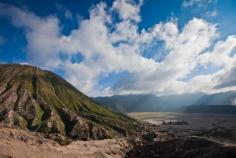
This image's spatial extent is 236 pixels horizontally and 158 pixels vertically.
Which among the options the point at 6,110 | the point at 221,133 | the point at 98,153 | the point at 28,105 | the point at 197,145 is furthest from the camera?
the point at 28,105

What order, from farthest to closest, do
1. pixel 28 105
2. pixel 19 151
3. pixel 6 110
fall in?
pixel 28 105, pixel 6 110, pixel 19 151

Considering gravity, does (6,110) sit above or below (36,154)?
above

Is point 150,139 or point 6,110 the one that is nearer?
point 150,139

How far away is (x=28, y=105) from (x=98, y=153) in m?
105

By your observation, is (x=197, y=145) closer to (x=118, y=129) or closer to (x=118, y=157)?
(x=118, y=157)

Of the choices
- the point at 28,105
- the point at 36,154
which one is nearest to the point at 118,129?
the point at 28,105

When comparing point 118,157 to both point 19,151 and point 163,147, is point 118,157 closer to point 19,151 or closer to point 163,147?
point 163,147

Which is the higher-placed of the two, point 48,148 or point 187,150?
point 48,148

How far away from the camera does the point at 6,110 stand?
178375mm

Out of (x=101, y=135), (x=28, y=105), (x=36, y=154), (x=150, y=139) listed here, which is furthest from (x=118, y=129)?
(x=36, y=154)

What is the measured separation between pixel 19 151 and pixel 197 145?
5833 cm

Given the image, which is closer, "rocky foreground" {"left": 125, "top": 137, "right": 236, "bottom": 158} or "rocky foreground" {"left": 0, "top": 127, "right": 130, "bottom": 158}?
"rocky foreground" {"left": 125, "top": 137, "right": 236, "bottom": 158}

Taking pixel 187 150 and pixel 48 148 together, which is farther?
pixel 48 148

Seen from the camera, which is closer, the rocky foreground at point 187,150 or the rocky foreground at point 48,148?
the rocky foreground at point 187,150
